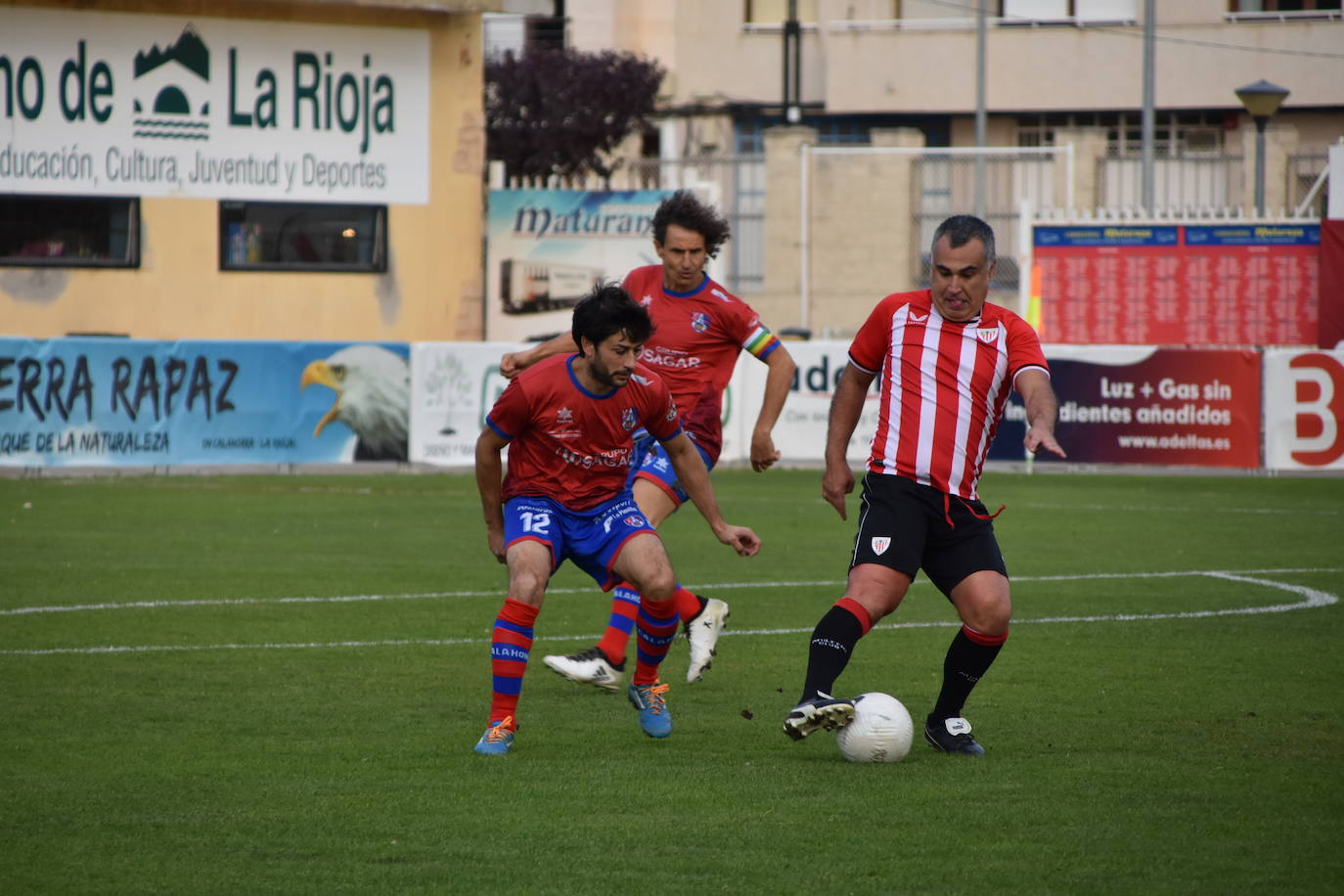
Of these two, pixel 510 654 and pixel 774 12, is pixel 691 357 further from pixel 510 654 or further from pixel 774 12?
pixel 774 12

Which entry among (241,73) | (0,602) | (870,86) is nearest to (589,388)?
(0,602)

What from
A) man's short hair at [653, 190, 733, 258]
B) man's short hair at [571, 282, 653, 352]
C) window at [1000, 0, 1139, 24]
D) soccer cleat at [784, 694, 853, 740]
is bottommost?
soccer cleat at [784, 694, 853, 740]

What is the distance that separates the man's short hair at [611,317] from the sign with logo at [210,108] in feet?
67.4

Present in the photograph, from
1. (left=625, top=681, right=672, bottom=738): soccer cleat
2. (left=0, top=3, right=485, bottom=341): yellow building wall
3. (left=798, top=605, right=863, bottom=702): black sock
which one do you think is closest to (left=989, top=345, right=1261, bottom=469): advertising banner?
(left=0, top=3, right=485, bottom=341): yellow building wall

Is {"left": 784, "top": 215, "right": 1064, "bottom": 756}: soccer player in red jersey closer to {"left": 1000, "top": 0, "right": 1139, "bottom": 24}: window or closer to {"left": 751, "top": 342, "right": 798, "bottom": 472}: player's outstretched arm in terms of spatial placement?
{"left": 751, "top": 342, "right": 798, "bottom": 472}: player's outstretched arm

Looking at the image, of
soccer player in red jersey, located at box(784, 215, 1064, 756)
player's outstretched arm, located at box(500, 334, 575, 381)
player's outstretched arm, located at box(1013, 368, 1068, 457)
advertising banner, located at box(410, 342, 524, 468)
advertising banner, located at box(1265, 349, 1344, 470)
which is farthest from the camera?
advertising banner, located at box(410, 342, 524, 468)

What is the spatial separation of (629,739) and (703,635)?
4.41 feet

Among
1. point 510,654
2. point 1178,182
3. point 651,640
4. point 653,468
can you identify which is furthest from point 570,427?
point 1178,182

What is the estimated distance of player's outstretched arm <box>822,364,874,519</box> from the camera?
6.84 m

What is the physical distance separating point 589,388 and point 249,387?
14.7m

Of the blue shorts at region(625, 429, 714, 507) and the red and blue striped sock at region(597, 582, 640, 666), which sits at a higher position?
the blue shorts at region(625, 429, 714, 507)

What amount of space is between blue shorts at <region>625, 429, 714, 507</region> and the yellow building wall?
61.5ft

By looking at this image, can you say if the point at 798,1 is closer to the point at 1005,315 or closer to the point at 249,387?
A: the point at 249,387

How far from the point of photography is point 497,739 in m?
6.84
